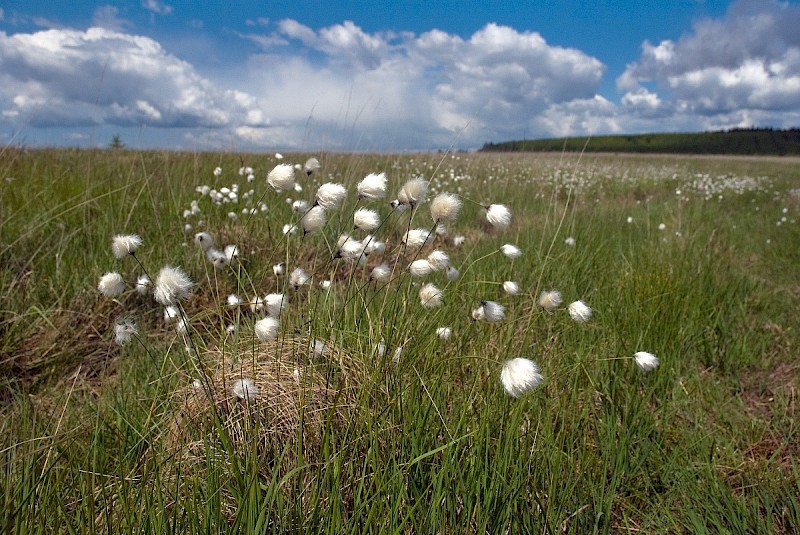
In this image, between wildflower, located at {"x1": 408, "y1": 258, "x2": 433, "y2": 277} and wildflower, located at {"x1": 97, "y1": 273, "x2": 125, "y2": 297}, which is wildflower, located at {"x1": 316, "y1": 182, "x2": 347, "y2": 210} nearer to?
wildflower, located at {"x1": 408, "y1": 258, "x2": 433, "y2": 277}

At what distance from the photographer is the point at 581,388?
2334mm

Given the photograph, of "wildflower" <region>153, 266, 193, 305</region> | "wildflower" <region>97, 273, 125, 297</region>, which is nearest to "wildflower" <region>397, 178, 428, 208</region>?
"wildflower" <region>153, 266, 193, 305</region>

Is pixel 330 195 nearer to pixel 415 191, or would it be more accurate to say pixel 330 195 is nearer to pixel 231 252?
pixel 415 191

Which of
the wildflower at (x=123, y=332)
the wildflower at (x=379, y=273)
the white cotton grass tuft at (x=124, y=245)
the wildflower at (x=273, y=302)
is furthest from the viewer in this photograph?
the wildflower at (x=379, y=273)

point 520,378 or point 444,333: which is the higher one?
point 520,378

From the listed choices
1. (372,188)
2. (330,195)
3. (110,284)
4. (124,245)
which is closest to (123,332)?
(110,284)

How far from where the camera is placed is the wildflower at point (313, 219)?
173cm

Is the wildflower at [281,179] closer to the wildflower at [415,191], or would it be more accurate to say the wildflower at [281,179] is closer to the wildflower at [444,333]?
the wildflower at [415,191]

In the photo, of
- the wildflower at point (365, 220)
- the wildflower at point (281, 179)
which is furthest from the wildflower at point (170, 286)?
the wildflower at point (365, 220)

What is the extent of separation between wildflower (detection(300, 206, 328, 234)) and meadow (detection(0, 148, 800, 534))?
0.01 metres

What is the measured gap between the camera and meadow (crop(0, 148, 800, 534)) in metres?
1.43

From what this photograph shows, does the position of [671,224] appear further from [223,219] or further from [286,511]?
[286,511]

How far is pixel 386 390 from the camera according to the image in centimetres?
166

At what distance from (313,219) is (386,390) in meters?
0.63
